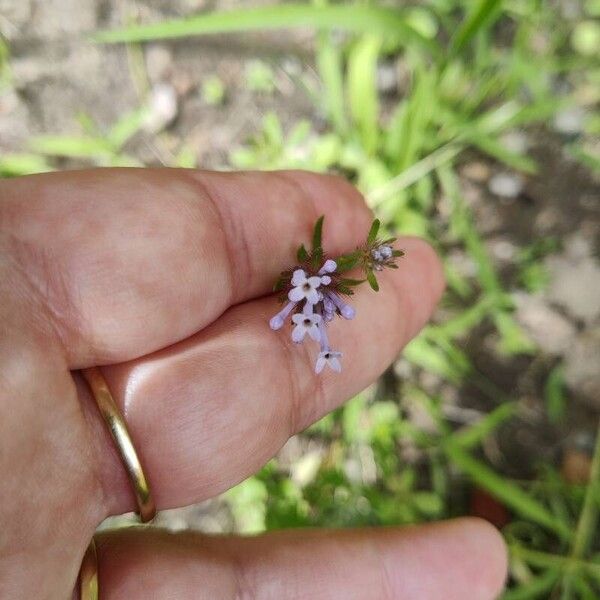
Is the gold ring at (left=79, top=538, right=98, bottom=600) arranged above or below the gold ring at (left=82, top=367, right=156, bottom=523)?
below

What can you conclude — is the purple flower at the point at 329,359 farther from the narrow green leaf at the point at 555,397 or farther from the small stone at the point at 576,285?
the small stone at the point at 576,285

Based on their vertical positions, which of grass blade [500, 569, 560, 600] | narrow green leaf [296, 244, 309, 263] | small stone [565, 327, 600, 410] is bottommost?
grass blade [500, 569, 560, 600]

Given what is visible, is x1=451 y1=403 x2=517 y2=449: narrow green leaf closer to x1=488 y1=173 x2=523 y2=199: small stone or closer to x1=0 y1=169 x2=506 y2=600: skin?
x1=0 y1=169 x2=506 y2=600: skin

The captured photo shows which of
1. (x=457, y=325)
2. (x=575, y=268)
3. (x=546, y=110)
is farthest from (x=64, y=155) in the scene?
(x=575, y=268)

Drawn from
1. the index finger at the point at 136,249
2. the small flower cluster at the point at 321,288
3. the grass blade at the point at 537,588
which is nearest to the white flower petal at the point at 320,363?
the small flower cluster at the point at 321,288

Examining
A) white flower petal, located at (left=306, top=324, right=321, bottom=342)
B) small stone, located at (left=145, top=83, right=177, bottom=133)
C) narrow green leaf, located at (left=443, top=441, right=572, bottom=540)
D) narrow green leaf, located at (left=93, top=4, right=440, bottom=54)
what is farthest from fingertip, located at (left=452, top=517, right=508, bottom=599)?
small stone, located at (left=145, top=83, right=177, bottom=133)

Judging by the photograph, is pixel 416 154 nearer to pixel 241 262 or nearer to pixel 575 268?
pixel 575 268

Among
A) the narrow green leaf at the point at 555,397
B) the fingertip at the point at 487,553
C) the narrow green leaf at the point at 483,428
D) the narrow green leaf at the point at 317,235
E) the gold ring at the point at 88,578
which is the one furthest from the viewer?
the narrow green leaf at the point at 555,397
